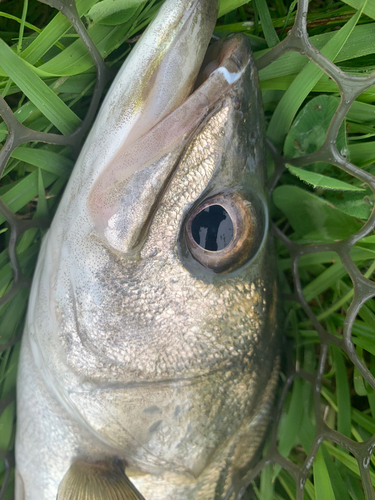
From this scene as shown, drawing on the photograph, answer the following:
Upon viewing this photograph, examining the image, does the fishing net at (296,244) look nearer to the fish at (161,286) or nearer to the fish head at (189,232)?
the fish at (161,286)

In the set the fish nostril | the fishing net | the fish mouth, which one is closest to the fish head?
the fish mouth

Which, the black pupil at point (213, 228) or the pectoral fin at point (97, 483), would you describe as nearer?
the black pupil at point (213, 228)

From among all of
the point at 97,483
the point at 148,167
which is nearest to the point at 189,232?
the point at 148,167

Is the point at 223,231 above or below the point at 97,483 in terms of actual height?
above

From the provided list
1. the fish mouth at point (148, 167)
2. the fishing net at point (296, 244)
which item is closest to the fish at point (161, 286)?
the fish mouth at point (148, 167)

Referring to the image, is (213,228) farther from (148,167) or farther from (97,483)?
(97,483)

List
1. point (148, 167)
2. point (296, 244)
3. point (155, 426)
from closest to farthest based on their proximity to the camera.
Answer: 1. point (148, 167)
2. point (155, 426)
3. point (296, 244)

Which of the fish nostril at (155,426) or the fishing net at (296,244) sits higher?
the fishing net at (296,244)

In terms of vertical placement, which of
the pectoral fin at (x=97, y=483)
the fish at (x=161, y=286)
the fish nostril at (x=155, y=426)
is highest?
the fish at (x=161, y=286)

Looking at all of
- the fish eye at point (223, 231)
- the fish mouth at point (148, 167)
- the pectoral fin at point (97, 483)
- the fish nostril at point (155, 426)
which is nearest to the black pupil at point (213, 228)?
the fish eye at point (223, 231)
